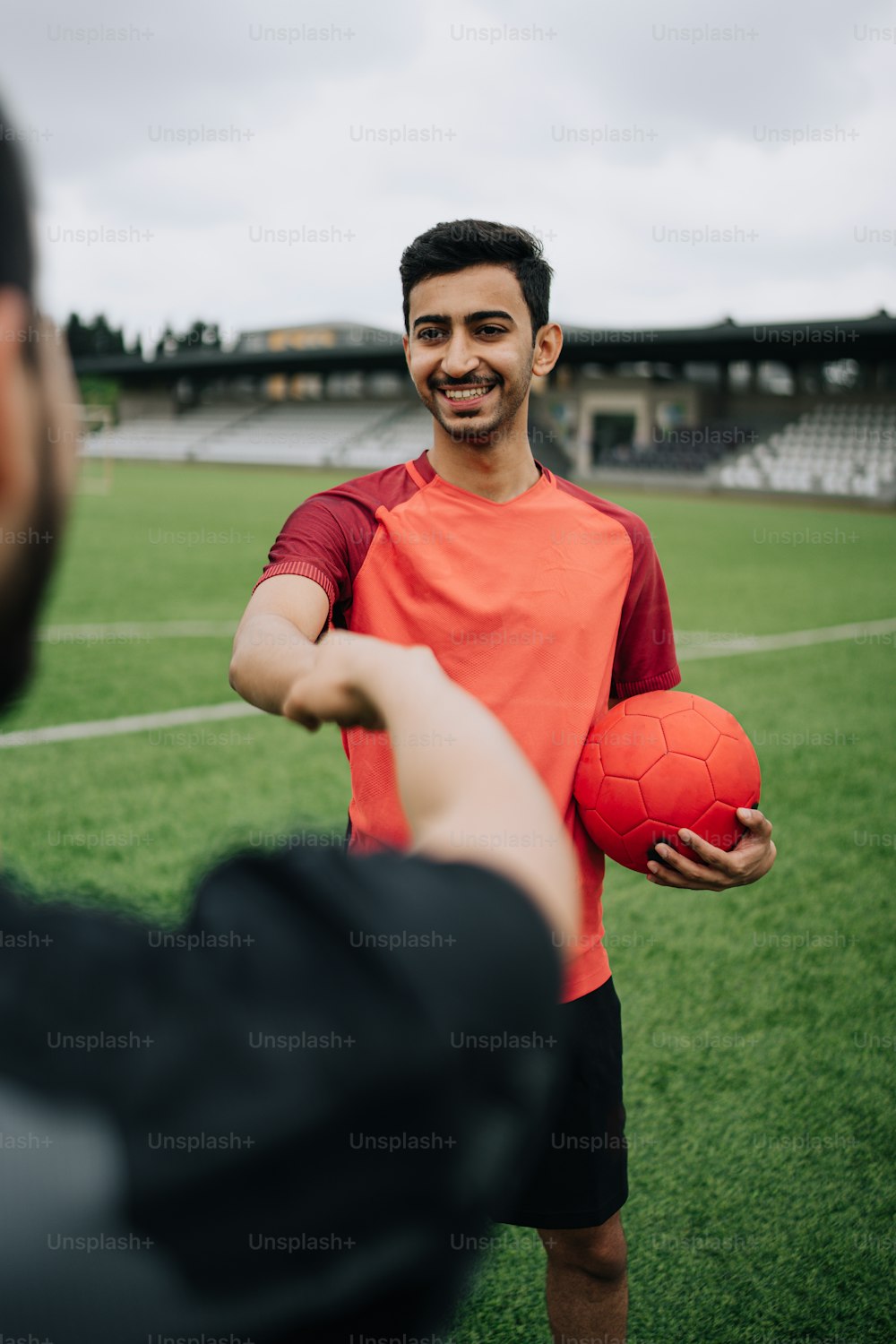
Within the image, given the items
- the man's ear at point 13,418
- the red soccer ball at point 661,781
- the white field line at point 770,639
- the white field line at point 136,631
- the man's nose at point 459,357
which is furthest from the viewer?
the white field line at point 770,639

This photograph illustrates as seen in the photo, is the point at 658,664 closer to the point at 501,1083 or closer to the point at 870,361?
the point at 501,1083

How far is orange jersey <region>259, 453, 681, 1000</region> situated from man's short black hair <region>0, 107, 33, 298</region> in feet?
4.76

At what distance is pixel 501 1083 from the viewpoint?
1.98ft

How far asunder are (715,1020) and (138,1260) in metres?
3.53

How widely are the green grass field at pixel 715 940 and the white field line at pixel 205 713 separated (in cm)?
15

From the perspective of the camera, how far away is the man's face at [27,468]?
1.91 feet

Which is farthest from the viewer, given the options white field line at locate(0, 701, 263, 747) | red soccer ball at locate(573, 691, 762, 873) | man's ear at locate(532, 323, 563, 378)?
white field line at locate(0, 701, 263, 747)

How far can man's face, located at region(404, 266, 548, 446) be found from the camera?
2305 mm

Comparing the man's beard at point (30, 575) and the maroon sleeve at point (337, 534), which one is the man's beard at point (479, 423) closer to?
the maroon sleeve at point (337, 534)

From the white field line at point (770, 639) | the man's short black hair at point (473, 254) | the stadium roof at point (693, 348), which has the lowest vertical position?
the white field line at point (770, 639)

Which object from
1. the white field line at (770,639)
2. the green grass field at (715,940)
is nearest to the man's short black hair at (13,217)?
the green grass field at (715,940)

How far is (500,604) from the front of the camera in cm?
220

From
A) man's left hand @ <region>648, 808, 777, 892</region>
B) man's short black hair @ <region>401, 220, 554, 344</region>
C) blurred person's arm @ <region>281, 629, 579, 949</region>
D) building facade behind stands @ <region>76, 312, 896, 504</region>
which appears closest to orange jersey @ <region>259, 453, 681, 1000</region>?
man's left hand @ <region>648, 808, 777, 892</region>

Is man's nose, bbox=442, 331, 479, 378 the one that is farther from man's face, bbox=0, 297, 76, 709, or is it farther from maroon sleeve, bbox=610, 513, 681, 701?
man's face, bbox=0, 297, 76, 709
